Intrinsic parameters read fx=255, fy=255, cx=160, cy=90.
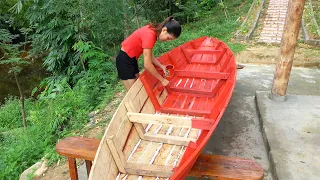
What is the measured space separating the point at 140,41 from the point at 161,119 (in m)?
1.29

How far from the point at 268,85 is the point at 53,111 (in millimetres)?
5187

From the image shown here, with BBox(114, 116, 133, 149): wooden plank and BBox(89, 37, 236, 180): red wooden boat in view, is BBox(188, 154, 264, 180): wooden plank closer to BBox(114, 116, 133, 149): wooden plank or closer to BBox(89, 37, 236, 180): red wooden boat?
BBox(89, 37, 236, 180): red wooden boat

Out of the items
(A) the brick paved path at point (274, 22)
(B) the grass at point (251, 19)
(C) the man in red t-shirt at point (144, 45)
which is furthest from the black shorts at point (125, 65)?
(B) the grass at point (251, 19)

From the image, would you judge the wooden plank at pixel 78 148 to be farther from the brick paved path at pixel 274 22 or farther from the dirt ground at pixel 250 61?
the brick paved path at pixel 274 22

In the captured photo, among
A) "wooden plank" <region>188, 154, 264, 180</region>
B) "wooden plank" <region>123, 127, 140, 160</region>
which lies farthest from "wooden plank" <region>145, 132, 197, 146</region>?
"wooden plank" <region>188, 154, 264, 180</region>

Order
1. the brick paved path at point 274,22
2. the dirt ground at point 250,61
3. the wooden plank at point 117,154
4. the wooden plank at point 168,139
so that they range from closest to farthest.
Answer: the wooden plank at point 117,154
the wooden plank at point 168,139
the dirt ground at point 250,61
the brick paved path at point 274,22

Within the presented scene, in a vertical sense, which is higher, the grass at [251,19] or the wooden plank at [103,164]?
the wooden plank at [103,164]

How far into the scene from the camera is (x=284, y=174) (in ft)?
9.74

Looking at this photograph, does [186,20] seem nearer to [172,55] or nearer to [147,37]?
[172,55]

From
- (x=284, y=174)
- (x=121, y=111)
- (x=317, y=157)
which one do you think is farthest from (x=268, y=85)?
(x=121, y=111)

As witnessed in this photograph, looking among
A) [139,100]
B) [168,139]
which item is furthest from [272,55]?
[168,139]

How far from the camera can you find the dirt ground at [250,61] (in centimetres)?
389

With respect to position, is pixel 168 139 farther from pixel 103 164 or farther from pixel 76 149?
pixel 76 149

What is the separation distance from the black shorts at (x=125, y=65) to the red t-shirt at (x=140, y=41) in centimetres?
A: 9
